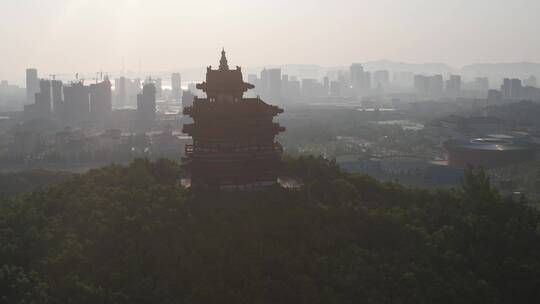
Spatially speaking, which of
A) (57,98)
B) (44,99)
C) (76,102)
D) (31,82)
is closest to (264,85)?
(31,82)

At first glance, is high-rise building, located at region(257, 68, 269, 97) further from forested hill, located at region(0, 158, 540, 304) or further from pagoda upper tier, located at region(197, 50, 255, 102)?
forested hill, located at region(0, 158, 540, 304)

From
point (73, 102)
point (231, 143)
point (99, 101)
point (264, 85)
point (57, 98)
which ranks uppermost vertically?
point (264, 85)

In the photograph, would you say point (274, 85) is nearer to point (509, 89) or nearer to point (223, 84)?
point (509, 89)

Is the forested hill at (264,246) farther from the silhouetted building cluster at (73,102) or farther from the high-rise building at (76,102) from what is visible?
the silhouetted building cluster at (73,102)

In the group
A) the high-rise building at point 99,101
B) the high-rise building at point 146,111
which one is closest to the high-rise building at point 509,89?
the high-rise building at point 146,111

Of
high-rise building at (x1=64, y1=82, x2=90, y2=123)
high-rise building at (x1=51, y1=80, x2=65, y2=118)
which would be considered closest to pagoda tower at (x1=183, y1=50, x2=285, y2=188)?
high-rise building at (x1=64, y1=82, x2=90, y2=123)

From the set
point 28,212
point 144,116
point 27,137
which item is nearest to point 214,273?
point 28,212

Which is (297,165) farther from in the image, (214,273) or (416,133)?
(416,133)
